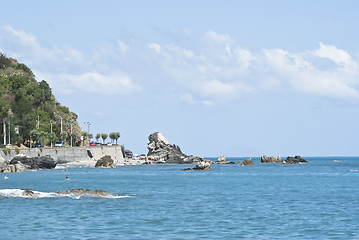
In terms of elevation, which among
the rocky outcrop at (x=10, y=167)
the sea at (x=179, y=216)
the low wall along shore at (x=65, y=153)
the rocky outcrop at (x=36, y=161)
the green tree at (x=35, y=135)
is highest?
the green tree at (x=35, y=135)

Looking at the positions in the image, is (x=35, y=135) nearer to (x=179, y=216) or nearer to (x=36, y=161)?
(x=36, y=161)

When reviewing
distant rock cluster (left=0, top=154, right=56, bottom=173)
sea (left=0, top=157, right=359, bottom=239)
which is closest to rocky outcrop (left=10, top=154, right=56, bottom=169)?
distant rock cluster (left=0, top=154, right=56, bottom=173)

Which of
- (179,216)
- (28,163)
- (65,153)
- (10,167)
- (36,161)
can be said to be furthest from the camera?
(65,153)

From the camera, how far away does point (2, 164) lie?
126438 mm

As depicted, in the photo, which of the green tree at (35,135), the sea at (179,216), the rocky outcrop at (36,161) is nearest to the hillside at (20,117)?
the green tree at (35,135)

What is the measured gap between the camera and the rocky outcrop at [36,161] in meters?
143

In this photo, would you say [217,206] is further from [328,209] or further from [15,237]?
[15,237]

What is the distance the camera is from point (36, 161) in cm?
14688

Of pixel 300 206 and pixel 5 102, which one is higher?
pixel 5 102

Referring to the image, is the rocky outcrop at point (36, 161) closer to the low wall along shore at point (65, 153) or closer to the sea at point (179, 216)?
the low wall along shore at point (65, 153)

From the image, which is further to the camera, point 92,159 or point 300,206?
point 92,159

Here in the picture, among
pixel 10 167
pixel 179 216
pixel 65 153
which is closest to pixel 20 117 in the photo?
pixel 65 153

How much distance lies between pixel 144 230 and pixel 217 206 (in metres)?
17.2

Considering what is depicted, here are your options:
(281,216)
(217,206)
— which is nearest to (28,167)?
(217,206)
